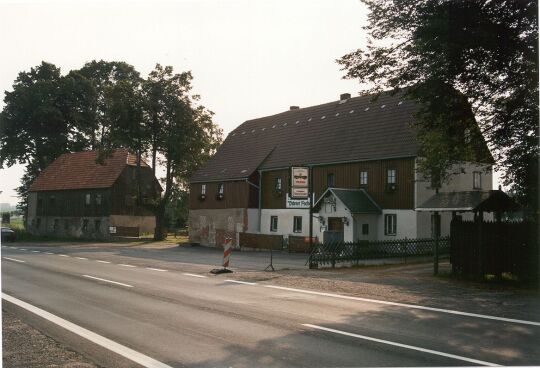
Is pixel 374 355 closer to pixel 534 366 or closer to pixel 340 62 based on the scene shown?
pixel 534 366

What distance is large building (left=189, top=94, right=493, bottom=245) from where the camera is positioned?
3412cm

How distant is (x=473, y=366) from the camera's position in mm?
6836

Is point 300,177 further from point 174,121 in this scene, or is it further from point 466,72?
point 174,121

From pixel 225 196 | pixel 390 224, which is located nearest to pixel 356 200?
pixel 390 224

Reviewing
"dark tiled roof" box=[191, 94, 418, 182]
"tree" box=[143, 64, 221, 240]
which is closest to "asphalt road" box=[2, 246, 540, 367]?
"dark tiled roof" box=[191, 94, 418, 182]

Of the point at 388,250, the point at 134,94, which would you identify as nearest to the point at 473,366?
the point at 388,250

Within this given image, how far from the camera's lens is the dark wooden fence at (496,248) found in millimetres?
16297

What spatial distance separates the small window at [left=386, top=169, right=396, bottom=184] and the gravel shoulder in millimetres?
27992

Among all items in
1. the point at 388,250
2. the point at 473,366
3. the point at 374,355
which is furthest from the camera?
the point at 388,250

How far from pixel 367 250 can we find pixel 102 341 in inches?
766

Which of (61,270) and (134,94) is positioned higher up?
(134,94)

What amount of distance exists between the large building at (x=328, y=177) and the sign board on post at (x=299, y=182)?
66cm

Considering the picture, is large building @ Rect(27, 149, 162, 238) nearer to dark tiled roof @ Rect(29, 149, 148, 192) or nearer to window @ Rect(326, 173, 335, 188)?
dark tiled roof @ Rect(29, 149, 148, 192)

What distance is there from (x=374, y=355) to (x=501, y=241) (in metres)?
11.1
